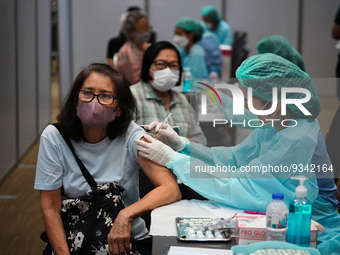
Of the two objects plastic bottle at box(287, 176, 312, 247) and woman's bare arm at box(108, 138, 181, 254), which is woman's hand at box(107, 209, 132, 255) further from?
plastic bottle at box(287, 176, 312, 247)

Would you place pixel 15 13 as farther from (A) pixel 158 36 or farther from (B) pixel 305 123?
(A) pixel 158 36

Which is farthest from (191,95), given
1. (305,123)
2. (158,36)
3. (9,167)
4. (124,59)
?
(158,36)

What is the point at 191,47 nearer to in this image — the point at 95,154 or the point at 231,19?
the point at 231,19

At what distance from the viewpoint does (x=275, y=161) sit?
1457 mm

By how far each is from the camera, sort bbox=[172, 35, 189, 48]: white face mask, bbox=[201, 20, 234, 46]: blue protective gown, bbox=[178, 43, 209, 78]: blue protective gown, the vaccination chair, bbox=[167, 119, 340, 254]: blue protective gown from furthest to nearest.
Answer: bbox=[201, 20, 234, 46]: blue protective gown → bbox=[172, 35, 189, 48]: white face mask → bbox=[178, 43, 209, 78]: blue protective gown → the vaccination chair → bbox=[167, 119, 340, 254]: blue protective gown

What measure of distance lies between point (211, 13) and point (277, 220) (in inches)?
244

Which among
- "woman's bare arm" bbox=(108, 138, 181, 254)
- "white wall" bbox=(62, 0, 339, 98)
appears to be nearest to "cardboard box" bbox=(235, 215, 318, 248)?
"woman's bare arm" bbox=(108, 138, 181, 254)

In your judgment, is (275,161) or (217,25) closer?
(275,161)

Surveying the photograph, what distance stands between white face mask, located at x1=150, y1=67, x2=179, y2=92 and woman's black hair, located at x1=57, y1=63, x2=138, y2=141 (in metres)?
1.22

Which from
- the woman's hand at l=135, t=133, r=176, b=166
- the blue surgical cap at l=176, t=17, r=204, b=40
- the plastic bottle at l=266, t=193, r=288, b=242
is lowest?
the plastic bottle at l=266, t=193, r=288, b=242

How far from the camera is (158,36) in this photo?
776 centimetres

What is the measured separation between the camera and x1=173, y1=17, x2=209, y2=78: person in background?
201 inches

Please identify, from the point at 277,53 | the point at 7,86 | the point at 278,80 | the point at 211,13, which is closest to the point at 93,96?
the point at 278,80

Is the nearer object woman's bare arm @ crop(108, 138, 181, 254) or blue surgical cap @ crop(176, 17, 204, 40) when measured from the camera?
woman's bare arm @ crop(108, 138, 181, 254)
